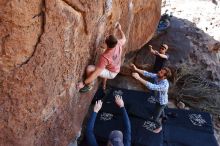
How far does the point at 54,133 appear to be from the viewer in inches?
208

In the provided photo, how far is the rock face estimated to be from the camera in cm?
413

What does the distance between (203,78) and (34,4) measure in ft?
17.9

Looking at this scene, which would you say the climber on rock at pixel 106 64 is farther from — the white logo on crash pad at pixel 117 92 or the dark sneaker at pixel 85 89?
the white logo on crash pad at pixel 117 92

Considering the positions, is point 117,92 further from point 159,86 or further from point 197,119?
point 159,86

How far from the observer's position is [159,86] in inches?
244

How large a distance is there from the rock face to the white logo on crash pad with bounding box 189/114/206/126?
2.65 meters

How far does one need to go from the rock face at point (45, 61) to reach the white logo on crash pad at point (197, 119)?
8.70 feet

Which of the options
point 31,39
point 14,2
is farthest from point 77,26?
point 14,2

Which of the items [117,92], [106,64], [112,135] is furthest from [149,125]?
[106,64]

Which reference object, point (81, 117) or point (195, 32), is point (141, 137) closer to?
point (81, 117)

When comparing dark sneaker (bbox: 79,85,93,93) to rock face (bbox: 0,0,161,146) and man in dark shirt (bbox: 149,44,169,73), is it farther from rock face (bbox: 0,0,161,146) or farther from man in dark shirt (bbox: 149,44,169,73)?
man in dark shirt (bbox: 149,44,169,73)

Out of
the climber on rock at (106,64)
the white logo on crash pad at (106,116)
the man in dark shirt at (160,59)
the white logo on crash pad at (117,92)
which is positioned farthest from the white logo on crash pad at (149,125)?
the climber on rock at (106,64)

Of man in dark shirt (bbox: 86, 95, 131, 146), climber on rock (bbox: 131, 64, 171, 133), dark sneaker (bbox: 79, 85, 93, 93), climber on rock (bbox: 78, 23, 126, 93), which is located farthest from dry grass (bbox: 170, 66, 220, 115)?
dark sneaker (bbox: 79, 85, 93, 93)

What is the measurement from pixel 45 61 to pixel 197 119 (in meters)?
3.98
